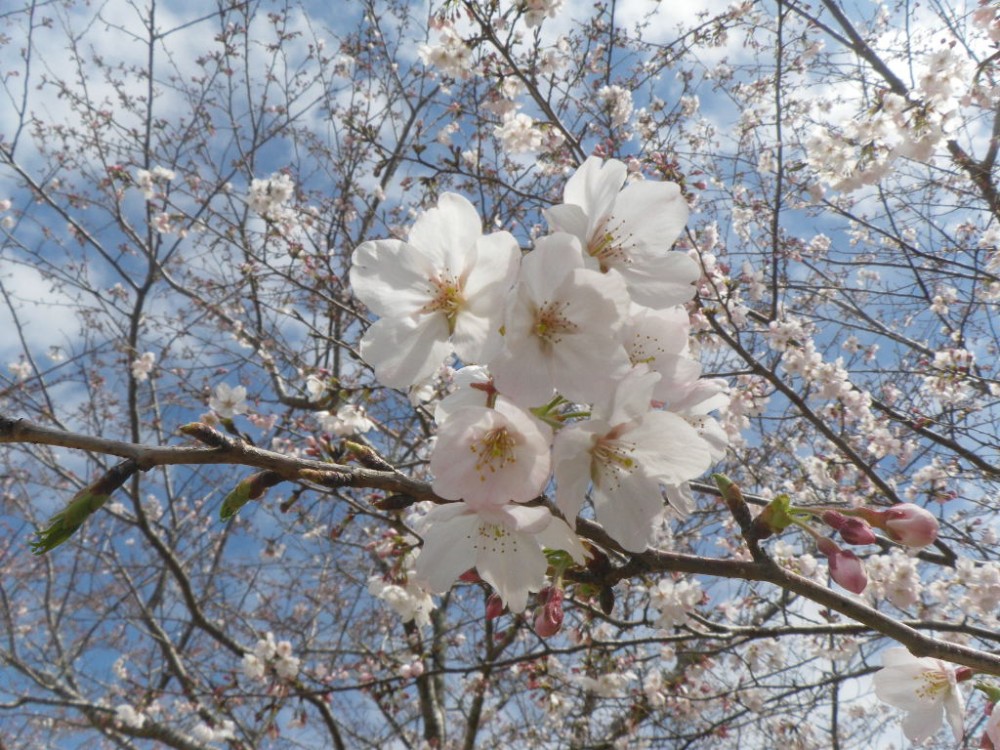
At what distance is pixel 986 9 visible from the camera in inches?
146

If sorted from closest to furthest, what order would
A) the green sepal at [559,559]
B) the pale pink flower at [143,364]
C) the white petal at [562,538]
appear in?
1. the white petal at [562,538]
2. the green sepal at [559,559]
3. the pale pink flower at [143,364]

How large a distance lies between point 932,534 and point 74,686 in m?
7.06

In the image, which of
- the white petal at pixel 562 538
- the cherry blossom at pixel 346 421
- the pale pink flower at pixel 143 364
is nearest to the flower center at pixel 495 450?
the white petal at pixel 562 538

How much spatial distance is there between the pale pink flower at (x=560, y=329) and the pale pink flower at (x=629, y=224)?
5.2 inches

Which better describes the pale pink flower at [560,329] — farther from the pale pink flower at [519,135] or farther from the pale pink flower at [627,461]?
the pale pink flower at [519,135]

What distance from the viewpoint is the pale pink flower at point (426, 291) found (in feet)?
3.11

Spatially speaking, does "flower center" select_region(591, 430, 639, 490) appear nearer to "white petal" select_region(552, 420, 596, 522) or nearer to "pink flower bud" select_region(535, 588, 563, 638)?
"white petal" select_region(552, 420, 596, 522)

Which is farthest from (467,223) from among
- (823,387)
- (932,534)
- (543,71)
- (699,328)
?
(543,71)

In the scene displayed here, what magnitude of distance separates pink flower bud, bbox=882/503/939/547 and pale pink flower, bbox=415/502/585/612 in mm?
463

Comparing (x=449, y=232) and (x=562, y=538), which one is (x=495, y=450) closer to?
(x=562, y=538)

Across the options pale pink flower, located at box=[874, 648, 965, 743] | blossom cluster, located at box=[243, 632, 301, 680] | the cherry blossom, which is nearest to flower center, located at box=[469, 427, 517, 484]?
pale pink flower, located at box=[874, 648, 965, 743]

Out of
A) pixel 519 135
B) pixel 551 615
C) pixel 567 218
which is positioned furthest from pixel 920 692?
pixel 519 135

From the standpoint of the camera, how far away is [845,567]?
94cm

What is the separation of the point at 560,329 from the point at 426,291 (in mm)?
311
